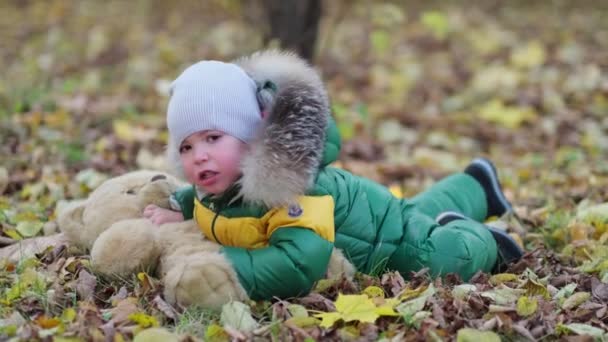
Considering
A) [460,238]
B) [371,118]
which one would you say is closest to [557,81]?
[371,118]

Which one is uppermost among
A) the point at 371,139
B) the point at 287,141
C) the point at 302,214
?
the point at 287,141

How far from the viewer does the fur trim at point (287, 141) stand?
2756 mm

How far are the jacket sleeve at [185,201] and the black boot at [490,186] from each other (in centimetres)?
145

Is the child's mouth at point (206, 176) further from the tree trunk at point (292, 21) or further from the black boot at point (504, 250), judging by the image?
the tree trunk at point (292, 21)

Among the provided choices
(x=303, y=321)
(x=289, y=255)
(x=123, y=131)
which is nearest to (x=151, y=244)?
(x=289, y=255)

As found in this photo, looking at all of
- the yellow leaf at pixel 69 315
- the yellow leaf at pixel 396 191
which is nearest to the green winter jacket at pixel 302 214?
the yellow leaf at pixel 69 315

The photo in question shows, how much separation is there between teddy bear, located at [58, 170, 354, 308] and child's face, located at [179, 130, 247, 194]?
0.23 meters

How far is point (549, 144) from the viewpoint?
6.31m

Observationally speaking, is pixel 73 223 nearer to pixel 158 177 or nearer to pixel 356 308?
pixel 158 177

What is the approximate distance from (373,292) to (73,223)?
1287 mm

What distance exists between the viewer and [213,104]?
2852 millimetres

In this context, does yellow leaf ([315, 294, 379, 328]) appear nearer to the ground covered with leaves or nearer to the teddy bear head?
the ground covered with leaves

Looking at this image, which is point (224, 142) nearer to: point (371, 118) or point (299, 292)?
point (299, 292)

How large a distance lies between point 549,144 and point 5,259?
174 inches
